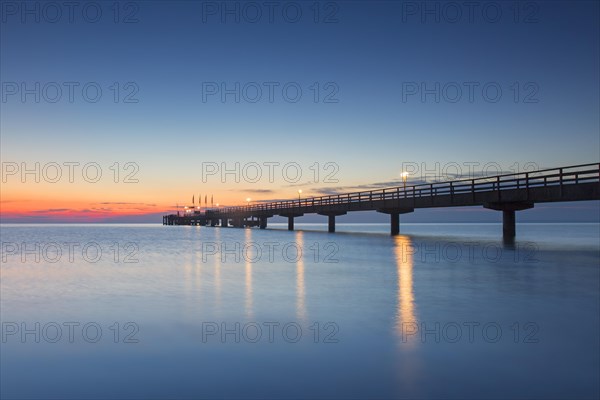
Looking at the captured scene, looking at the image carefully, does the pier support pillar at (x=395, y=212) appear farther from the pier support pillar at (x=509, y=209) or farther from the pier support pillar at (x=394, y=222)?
the pier support pillar at (x=509, y=209)

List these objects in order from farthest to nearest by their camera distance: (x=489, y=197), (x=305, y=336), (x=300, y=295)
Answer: (x=489, y=197)
(x=300, y=295)
(x=305, y=336)

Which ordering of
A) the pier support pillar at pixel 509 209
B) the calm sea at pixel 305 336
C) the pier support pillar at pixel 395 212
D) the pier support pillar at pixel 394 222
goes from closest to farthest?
1. the calm sea at pixel 305 336
2. the pier support pillar at pixel 509 209
3. the pier support pillar at pixel 395 212
4. the pier support pillar at pixel 394 222

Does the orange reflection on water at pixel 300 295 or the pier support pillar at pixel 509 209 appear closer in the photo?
the orange reflection on water at pixel 300 295

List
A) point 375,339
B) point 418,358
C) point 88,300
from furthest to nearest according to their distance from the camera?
1. point 88,300
2. point 375,339
3. point 418,358

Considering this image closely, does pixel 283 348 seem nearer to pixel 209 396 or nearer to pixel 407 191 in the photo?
pixel 209 396

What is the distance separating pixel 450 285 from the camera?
1537cm

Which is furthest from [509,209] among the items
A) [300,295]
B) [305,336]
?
[305,336]

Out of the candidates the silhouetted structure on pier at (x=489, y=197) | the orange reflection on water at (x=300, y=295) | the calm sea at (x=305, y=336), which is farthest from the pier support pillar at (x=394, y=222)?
the calm sea at (x=305, y=336)

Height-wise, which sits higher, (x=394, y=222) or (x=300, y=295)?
(x=394, y=222)

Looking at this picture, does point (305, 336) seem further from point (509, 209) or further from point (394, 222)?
point (394, 222)

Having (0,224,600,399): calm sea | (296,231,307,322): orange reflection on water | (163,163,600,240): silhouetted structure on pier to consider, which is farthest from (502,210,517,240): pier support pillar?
(296,231,307,322): orange reflection on water

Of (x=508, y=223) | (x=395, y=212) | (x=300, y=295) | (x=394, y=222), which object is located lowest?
(x=300, y=295)

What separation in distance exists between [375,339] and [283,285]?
7.46 meters

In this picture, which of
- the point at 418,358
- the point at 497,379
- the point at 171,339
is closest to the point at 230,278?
the point at 171,339
